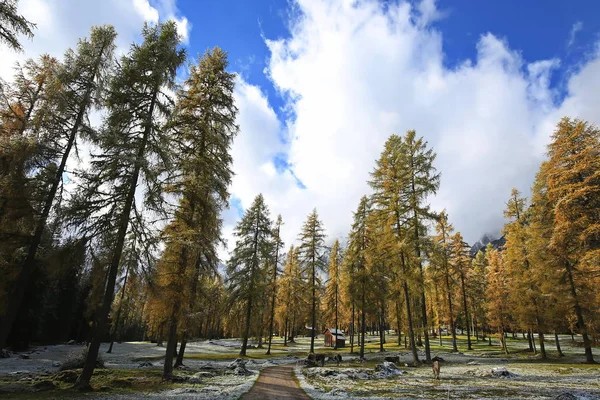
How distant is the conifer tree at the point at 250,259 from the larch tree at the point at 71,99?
2058 centimetres

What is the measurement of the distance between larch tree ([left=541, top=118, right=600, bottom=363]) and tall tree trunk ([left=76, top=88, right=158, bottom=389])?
26.6 meters

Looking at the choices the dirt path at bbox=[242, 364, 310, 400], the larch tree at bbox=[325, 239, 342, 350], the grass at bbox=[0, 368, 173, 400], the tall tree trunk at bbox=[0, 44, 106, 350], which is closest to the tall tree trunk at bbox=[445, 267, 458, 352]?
the larch tree at bbox=[325, 239, 342, 350]

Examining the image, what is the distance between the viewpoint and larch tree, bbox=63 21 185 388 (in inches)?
508

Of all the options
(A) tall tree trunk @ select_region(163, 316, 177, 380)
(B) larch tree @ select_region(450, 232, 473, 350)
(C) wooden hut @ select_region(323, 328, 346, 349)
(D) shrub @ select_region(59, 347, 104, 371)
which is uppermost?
(B) larch tree @ select_region(450, 232, 473, 350)

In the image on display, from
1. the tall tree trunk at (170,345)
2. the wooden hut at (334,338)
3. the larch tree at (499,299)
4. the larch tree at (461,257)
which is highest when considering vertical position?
the larch tree at (461,257)

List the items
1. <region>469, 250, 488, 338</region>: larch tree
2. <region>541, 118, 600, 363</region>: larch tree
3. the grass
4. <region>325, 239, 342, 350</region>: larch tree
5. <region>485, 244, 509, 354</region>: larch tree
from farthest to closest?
<region>469, 250, 488, 338</region>: larch tree < <region>325, 239, 342, 350</region>: larch tree < <region>485, 244, 509, 354</region>: larch tree < <region>541, 118, 600, 363</region>: larch tree < the grass

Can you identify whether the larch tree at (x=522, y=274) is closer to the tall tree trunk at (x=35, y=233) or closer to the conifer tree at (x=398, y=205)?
the conifer tree at (x=398, y=205)

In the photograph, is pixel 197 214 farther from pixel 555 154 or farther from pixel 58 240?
pixel 555 154

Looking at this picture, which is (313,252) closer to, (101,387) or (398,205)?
(398,205)

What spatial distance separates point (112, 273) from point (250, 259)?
21204 millimetres

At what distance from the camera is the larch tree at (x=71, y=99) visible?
46.6 feet

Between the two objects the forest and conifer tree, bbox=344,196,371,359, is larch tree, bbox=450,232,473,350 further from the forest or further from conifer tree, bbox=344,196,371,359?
conifer tree, bbox=344,196,371,359

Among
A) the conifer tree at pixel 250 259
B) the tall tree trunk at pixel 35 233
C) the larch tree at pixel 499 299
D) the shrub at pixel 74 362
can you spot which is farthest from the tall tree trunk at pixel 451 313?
the tall tree trunk at pixel 35 233

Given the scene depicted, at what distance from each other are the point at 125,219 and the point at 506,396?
54.7 feet
